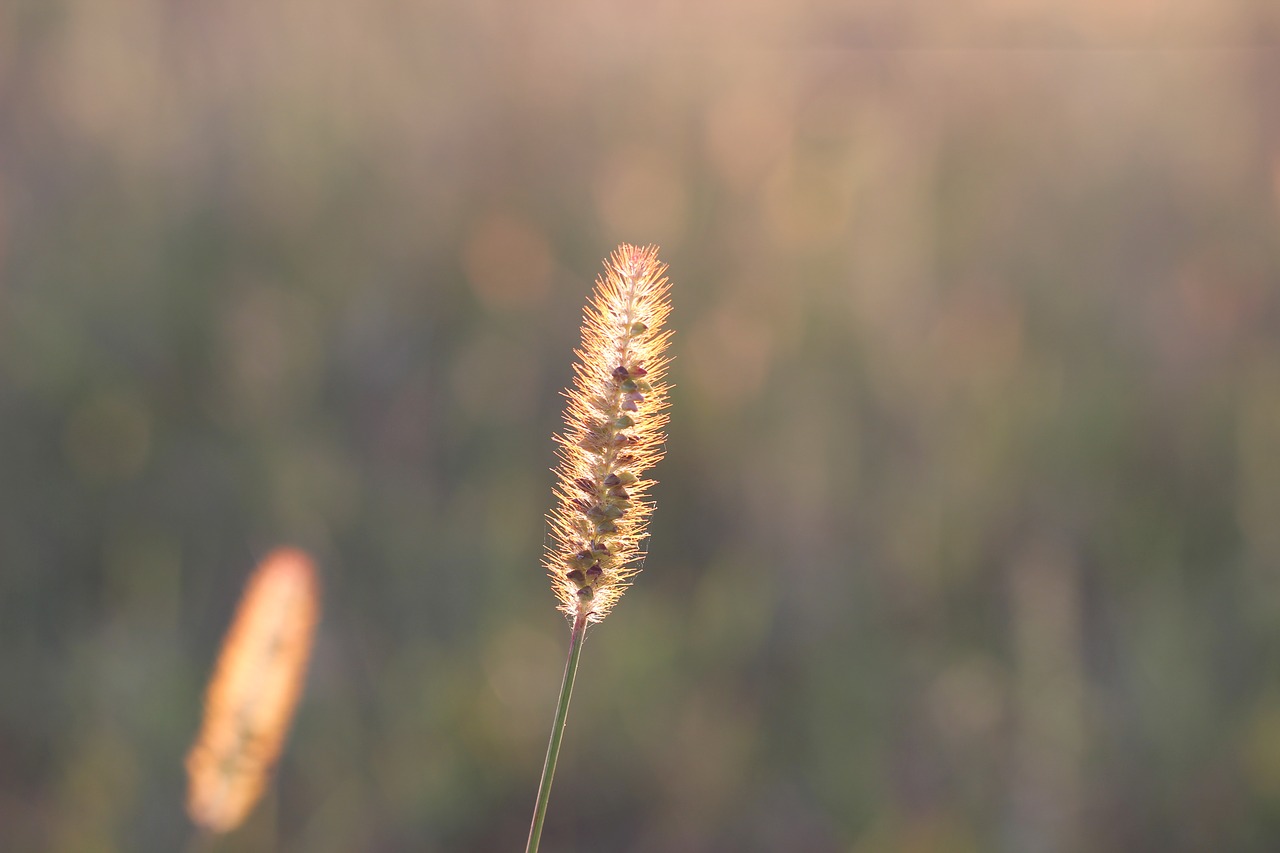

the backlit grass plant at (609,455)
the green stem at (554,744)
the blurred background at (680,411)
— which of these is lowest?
the green stem at (554,744)

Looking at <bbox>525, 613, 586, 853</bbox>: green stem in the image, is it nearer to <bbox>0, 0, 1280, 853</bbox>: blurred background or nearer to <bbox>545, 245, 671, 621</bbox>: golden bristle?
<bbox>545, 245, 671, 621</bbox>: golden bristle

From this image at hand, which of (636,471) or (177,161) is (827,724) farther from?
(177,161)

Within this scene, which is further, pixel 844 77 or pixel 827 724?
pixel 844 77

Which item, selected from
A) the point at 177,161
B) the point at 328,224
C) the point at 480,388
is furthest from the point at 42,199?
the point at 480,388

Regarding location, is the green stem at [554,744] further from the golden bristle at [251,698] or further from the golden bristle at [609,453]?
the golden bristle at [251,698]

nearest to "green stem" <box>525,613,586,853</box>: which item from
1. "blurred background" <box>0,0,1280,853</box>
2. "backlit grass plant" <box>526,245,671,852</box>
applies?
"backlit grass plant" <box>526,245,671,852</box>

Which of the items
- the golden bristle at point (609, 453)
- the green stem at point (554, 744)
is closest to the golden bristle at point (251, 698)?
the golden bristle at point (609, 453)
